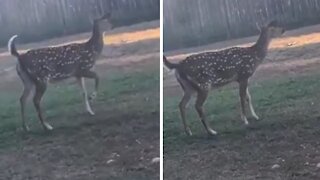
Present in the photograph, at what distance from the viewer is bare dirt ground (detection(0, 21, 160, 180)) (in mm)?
3373

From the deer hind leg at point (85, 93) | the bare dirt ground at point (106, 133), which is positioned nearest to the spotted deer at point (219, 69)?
the bare dirt ground at point (106, 133)

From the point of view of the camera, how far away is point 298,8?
331 centimetres

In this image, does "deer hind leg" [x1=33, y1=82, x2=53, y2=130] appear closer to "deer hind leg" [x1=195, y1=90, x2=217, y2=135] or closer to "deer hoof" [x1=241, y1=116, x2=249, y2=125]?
"deer hind leg" [x1=195, y1=90, x2=217, y2=135]

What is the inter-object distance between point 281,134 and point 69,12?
3.92ft

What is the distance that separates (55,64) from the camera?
11.4 feet

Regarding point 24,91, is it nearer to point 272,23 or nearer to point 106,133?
point 106,133

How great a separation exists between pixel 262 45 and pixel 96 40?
808mm

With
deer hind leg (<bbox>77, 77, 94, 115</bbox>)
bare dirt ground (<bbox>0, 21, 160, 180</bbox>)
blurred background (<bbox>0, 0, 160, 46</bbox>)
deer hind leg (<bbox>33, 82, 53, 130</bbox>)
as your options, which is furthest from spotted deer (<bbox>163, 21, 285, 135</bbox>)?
deer hind leg (<bbox>33, 82, 53, 130</bbox>)

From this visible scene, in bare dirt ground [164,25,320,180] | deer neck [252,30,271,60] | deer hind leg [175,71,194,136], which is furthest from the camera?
deer hind leg [175,71,194,136]

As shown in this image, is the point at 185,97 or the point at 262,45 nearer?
the point at 262,45

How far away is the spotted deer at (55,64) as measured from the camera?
3.43 m

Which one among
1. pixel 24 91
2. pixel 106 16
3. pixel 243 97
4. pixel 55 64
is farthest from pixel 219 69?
pixel 24 91

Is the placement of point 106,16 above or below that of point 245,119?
above

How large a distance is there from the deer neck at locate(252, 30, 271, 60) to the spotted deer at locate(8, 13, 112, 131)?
735 mm
